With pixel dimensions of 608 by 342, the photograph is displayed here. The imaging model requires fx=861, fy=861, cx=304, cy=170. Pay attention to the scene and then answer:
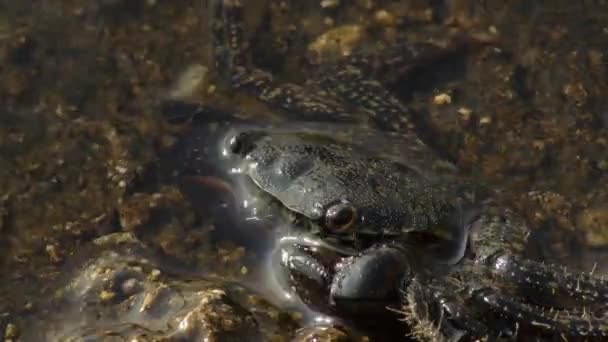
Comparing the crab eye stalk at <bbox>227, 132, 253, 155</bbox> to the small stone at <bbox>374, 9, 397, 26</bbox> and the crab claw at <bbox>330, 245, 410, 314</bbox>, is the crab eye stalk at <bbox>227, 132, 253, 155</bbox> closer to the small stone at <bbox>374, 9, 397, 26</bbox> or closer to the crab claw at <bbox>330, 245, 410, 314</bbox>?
the crab claw at <bbox>330, 245, 410, 314</bbox>

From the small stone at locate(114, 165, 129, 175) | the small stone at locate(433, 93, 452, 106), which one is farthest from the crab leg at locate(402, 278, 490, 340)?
the small stone at locate(114, 165, 129, 175)

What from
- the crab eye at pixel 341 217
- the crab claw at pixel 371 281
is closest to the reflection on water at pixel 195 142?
the crab claw at pixel 371 281

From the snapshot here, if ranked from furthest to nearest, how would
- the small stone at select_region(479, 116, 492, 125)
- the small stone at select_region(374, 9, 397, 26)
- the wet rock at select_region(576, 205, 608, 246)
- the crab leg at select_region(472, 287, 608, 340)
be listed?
the small stone at select_region(374, 9, 397, 26)
the small stone at select_region(479, 116, 492, 125)
the wet rock at select_region(576, 205, 608, 246)
the crab leg at select_region(472, 287, 608, 340)

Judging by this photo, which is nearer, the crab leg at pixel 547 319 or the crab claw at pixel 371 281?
the crab leg at pixel 547 319

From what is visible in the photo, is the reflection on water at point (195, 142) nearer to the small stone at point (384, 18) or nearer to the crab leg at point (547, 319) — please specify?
the small stone at point (384, 18)

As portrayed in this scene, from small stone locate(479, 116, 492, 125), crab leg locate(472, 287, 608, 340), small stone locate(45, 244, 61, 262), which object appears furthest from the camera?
small stone locate(479, 116, 492, 125)

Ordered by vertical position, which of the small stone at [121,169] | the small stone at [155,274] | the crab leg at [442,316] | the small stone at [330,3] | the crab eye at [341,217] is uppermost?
the small stone at [330,3]
